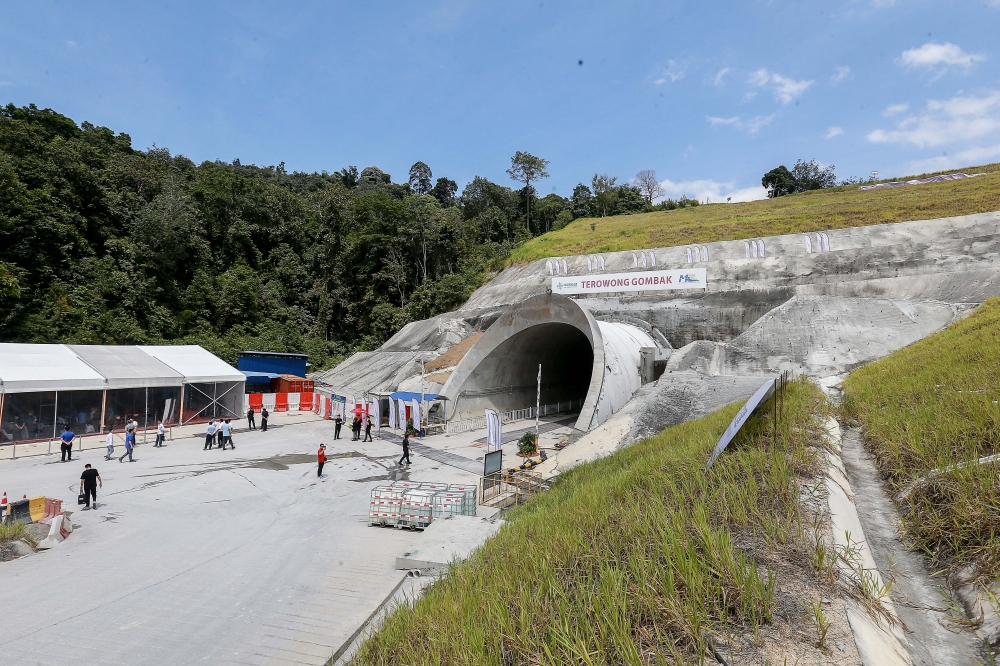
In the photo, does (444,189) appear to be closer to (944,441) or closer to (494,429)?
(494,429)

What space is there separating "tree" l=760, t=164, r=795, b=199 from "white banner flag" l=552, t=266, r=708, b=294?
7012 centimetres

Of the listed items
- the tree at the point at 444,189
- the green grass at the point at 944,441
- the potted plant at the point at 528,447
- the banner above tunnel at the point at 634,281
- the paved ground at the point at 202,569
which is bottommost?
the paved ground at the point at 202,569

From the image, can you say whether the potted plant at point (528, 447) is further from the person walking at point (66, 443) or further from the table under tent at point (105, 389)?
the table under tent at point (105, 389)

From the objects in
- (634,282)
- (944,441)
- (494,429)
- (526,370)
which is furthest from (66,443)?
(634,282)

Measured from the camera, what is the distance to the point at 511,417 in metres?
25.7

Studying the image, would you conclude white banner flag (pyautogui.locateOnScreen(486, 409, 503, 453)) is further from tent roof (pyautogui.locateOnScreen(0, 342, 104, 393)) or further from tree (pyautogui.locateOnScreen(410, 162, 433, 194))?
tree (pyautogui.locateOnScreen(410, 162, 433, 194))

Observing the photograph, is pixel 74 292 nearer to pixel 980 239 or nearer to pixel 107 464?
pixel 107 464

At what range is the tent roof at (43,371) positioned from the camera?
17.7m

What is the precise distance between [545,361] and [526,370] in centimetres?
142

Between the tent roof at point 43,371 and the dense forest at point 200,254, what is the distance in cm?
1137

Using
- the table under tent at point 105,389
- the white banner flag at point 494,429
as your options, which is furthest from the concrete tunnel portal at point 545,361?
the table under tent at point 105,389

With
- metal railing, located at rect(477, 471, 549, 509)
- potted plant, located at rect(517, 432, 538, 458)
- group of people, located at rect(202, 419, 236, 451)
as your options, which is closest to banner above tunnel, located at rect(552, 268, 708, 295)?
potted plant, located at rect(517, 432, 538, 458)

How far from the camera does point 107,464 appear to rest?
618 inches

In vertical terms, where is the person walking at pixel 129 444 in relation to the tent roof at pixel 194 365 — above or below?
below
